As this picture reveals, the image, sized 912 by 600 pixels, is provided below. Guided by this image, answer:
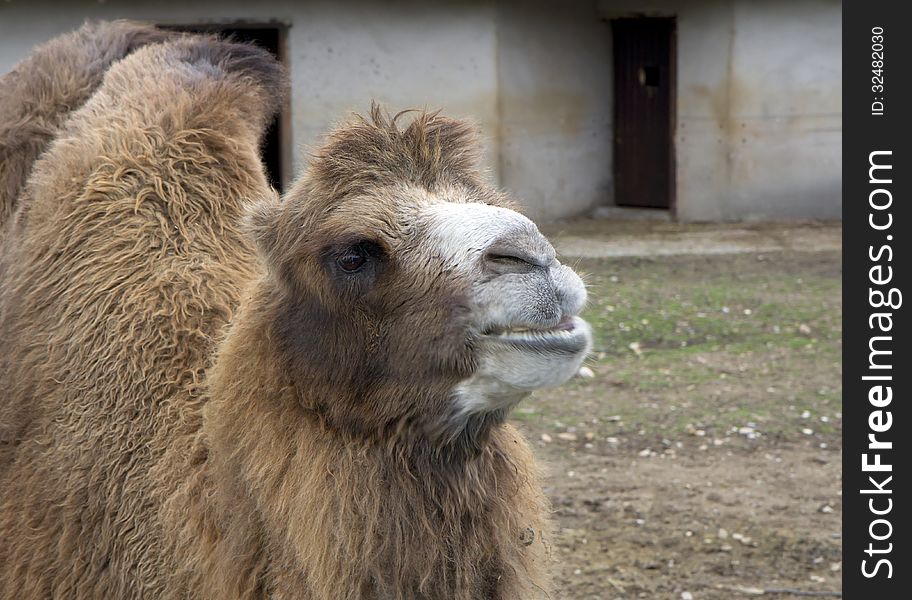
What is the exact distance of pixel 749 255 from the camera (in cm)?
1234

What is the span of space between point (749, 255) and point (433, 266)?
32.7ft

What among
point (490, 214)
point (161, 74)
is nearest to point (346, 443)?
point (490, 214)

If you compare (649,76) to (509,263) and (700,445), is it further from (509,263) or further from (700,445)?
(509,263)

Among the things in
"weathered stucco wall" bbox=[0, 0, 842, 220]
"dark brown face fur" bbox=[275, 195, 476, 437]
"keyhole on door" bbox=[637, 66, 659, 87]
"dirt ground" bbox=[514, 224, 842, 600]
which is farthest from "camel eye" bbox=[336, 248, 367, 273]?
"keyhole on door" bbox=[637, 66, 659, 87]

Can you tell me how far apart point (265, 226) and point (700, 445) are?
14.2ft

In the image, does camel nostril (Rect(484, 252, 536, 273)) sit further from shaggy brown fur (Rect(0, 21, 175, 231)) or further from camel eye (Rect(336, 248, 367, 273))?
shaggy brown fur (Rect(0, 21, 175, 231))

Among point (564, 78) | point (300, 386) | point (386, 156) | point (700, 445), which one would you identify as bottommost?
point (700, 445)

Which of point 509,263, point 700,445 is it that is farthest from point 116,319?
point 700,445

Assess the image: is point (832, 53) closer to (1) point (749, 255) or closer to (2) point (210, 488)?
(1) point (749, 255)

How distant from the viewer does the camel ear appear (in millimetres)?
3115

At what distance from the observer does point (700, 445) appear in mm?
6965

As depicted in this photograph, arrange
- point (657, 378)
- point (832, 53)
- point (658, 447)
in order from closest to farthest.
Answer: point (658, 447), point (657, 378), point (832, 53)

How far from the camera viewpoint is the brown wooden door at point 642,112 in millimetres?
15445
